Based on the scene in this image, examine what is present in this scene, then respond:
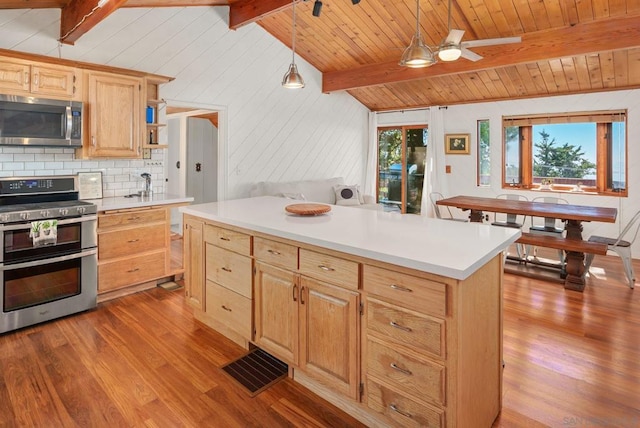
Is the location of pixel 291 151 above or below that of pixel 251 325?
above

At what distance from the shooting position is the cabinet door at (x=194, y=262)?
2.87m

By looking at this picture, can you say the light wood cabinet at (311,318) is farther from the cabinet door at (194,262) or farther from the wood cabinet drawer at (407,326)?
the cabinet door at (194,262)

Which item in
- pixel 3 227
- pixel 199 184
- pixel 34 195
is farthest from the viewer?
pixel 199 184

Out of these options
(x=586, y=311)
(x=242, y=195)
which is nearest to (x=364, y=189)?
(x=242, y=195)

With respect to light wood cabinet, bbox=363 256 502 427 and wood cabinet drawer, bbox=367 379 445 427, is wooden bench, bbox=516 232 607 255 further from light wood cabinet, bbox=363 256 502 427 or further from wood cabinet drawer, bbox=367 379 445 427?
wood cabinet drawer, bbox=367 379 445 427

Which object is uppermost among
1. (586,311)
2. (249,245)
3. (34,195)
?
(34,195)

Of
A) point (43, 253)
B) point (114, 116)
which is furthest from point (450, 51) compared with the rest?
point (43, 253)

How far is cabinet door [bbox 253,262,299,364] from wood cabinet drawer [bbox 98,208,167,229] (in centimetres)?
192

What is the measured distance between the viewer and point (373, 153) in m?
8.04

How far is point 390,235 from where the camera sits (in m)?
1.99

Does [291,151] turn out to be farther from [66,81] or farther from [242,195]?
[66,81]

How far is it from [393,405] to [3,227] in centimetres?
302

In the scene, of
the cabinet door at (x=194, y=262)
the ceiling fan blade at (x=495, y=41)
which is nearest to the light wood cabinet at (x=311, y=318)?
the cabinet door at (x=194, y=262)

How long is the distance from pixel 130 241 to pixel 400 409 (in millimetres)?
3030
